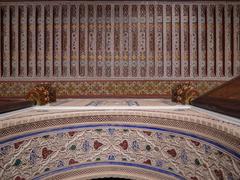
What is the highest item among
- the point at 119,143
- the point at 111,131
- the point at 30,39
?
the point at 30,39

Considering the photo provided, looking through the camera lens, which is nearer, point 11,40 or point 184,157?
point 184,157

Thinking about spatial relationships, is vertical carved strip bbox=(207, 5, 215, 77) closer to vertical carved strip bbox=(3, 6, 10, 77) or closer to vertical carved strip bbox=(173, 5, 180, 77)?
vertical carved strip bbox=(173, 5, 180, 77)

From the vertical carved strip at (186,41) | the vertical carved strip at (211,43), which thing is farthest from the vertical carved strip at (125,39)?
the vertical carved strip at (211,43)

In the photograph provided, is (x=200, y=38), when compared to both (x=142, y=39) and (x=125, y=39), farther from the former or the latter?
(x=125, y=39)

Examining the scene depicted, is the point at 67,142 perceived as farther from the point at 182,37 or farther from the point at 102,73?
the point at 182,37

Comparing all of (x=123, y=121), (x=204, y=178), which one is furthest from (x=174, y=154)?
(x=123, y=121)

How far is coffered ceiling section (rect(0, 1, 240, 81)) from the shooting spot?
4.43 metres

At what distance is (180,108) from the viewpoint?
2.66 m

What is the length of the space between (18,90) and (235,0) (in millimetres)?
4274

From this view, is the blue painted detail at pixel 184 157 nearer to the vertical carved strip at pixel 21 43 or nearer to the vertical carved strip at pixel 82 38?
the vertical carved strip at pixel 82 38

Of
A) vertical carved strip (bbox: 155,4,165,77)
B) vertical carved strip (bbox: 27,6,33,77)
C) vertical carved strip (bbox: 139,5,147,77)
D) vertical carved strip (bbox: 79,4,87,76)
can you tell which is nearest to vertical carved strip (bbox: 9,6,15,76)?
vertical carved strip (bbox: 27,6,33,77)

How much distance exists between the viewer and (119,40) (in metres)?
4.47

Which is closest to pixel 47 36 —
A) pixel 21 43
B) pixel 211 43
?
pixel 21 43

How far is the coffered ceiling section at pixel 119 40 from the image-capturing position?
14.5 feet
